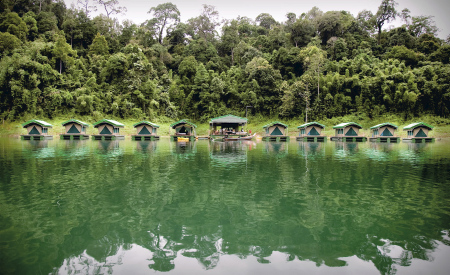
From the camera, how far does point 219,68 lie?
68.6 meters

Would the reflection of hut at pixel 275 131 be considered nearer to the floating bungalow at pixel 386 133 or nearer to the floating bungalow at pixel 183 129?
the floating bungalow at pixel 183 129

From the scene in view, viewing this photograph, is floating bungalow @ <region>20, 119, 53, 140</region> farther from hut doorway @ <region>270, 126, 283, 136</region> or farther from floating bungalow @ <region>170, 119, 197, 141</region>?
hut doorway @ <region>270, 126, 283, 136</region>

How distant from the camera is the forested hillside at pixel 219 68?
49.6 metres

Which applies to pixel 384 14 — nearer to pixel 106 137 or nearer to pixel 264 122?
pixel 264 122

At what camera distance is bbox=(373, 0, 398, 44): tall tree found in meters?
69.4

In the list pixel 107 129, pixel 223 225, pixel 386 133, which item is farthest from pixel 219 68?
pixel 223 225

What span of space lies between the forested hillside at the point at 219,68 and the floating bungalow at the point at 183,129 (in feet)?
42.4

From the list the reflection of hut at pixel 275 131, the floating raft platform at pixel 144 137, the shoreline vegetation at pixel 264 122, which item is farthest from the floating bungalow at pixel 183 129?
the reflection of hut at pixel 275 131

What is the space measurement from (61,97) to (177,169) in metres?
46.6

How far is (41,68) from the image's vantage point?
49.4 meters

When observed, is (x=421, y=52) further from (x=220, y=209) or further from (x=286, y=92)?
(x=220, y=209)

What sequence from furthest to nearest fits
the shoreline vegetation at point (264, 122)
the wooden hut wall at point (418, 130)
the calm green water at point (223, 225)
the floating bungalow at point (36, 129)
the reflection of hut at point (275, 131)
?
the reflection of hut at point (275, 131) < the shoreline vegetation at point (264, 122) < the floating bungalow at point (36, 129) < the wooden hut wall at point (418, 130) < the calm green water at point (223, 225)

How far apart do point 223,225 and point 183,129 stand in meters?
42.0

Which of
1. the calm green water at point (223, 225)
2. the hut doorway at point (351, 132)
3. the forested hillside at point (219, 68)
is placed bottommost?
the calm green water at point (223, 225)
